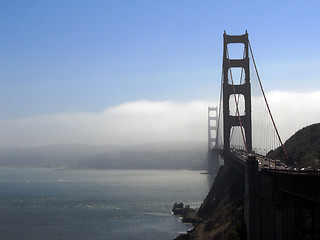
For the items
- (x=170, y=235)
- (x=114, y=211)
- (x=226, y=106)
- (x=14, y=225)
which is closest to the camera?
(x=170, y=235)

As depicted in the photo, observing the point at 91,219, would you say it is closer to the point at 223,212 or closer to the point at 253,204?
the point at 223,212

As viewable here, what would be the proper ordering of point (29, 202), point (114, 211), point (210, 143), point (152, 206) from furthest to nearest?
point (210, 143) < point (29, 202) < point (152, 206) < point (114, 211)

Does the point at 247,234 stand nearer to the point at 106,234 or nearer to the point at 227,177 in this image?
the point at 106,234

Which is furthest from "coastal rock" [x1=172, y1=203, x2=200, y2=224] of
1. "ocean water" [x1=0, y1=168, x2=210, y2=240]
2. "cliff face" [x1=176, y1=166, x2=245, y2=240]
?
"ocean water" [x1=0, y1=168, x2=210, y2=240]

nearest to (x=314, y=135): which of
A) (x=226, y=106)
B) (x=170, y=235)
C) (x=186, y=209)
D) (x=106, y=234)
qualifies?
(x=226, y=106)

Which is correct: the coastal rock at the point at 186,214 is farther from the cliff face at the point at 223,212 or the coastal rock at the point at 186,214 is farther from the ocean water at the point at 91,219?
the ocean water at the point at 91,219

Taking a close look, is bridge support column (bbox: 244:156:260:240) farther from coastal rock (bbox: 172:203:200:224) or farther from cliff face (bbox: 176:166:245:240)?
coastal rock (bbox: 172:203:200:224)
